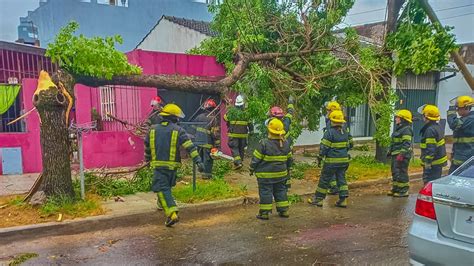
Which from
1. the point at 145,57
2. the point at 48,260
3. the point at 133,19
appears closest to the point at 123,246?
the point at 48,260

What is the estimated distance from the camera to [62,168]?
20.5 feet

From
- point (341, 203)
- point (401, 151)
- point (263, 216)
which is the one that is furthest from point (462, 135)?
point (263, 216)

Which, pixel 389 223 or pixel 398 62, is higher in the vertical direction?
pixel 398 62

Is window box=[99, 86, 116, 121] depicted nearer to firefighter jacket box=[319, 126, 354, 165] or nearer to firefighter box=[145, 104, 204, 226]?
firefighter box=[145, 104, 204, 226]

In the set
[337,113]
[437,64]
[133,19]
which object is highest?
[133,19]

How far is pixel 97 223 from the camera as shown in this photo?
5.90 meters

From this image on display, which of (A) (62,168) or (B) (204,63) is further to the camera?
(B) (204,63)

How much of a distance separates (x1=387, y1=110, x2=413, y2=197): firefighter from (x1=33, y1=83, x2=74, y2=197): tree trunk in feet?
20.3

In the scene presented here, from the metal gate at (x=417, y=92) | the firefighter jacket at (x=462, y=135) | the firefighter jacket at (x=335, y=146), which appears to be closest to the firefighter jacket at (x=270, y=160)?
the firefighter jacket at (x=335, y=146)

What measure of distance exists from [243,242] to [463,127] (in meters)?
4.59

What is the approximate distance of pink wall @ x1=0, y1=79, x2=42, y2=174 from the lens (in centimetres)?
874

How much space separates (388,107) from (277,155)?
4.03m

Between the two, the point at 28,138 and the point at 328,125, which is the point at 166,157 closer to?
the point at 328,125

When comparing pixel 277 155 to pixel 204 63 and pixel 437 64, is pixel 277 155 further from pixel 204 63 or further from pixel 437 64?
pixel 204 63
